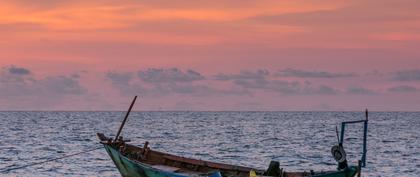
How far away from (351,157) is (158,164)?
107ft

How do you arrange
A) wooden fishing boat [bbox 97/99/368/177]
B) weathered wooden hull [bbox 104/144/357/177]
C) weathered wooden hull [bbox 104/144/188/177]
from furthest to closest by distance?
weathered wooden hull [bbox 104/144/188/177]
wooden fishing boat [bbox 97/99/368/177]
weathered wooden hull [bbox 104/144/357/177]

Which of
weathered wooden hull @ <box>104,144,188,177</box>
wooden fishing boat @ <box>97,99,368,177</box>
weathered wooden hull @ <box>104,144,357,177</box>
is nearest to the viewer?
weathered wooden hull @ <box>104,144,357,177</box>

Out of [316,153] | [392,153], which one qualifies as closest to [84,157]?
[316,153]

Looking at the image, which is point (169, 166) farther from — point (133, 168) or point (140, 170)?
point (140, 170)

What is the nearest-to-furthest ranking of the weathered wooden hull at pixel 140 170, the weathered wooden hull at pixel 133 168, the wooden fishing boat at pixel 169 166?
the weathered wooden hull at pixel 140 170 → the wooden fishing boat at pixel 169 166 → the weathered wooden hull at pixel 133 168

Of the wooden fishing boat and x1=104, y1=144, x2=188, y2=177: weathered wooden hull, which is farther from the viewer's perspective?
x1=104, y1=144, x2=188, y2=177: weathered wooden hull

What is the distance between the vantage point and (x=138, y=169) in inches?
1187

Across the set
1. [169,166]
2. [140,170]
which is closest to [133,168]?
[140,170]

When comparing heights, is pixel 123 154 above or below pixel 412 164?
below

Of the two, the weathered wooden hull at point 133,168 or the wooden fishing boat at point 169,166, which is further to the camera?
the weathered wooden hull at point 133,168

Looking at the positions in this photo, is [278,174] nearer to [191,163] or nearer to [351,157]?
[191,163]

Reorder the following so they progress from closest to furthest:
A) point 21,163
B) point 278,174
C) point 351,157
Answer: point 278,174, point 21,163, point 351,157

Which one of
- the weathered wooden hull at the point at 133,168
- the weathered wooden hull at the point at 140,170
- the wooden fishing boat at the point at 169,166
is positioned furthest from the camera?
the weathered wooden hull at the point at 133,168

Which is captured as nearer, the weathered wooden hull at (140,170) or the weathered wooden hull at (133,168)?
the weathered wooden hull at (140,170)
